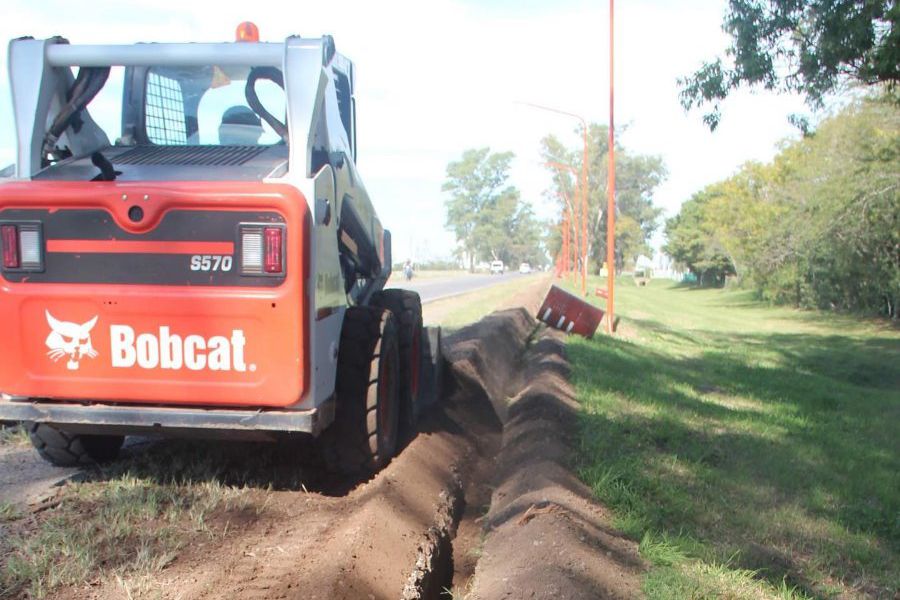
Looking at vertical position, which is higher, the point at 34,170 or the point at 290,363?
the point at 34,170

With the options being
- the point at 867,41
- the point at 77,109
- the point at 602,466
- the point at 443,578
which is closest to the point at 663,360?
the point at 867,41

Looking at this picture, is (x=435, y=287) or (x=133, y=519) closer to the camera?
(x=133, y=519)

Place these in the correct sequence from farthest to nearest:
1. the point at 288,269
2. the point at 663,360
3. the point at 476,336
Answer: the point at 663,360
the point at 476,336
the point at 288,269

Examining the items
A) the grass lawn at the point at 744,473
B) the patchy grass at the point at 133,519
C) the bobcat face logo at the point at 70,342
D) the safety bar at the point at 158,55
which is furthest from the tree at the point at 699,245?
the bobcat face logo at the point at 70,342

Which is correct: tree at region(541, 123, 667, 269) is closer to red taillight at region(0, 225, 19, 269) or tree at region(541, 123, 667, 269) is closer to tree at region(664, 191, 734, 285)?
tree at region(664, 191, 734, 285)

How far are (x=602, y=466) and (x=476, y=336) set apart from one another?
6.50 meters

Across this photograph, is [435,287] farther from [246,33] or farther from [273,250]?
[273,250]

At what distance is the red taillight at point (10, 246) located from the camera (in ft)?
15.7

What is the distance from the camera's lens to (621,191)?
100938mm

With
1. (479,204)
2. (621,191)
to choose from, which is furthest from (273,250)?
(479,204)

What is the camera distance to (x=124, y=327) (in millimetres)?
4758

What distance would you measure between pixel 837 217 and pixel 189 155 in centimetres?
2559

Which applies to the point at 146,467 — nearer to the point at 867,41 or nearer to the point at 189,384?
the point at 189,384

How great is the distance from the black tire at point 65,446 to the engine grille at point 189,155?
1870 millimetres
